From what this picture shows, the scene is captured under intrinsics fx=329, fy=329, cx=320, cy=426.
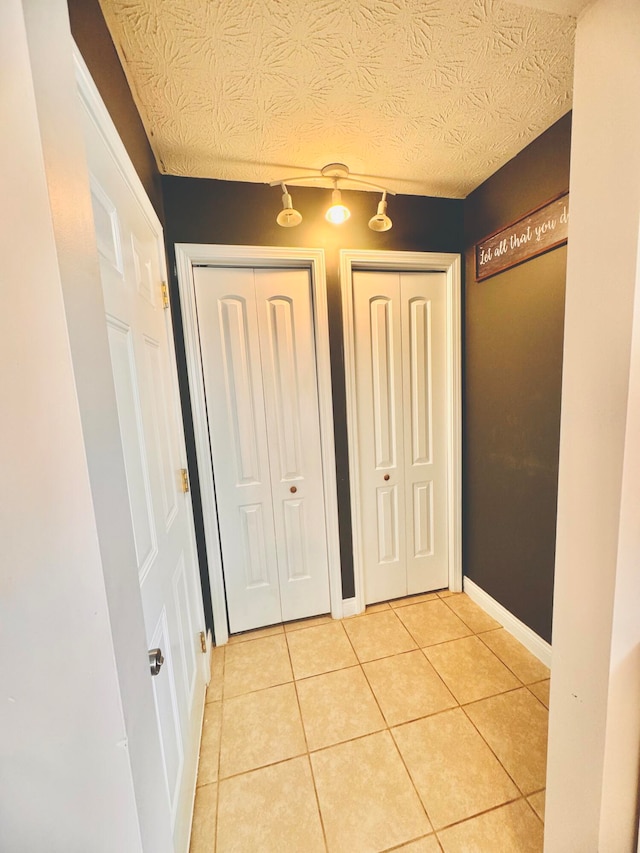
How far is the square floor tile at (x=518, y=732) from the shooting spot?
4.01ft

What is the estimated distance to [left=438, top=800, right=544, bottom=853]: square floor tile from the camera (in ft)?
3.38

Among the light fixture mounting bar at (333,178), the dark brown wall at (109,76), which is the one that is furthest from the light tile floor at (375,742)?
the light fixture mounting bar at (333,178)

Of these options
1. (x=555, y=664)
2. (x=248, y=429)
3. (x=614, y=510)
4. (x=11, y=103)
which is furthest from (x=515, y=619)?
(x=11, y=103)

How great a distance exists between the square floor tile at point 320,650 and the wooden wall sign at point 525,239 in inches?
87.6

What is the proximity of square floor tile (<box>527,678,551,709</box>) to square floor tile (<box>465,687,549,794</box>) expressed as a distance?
27mm

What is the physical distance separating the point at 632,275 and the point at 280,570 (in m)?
1.99

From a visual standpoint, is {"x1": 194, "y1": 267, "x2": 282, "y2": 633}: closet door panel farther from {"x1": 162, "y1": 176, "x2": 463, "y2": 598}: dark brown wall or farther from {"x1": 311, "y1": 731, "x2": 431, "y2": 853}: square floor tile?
{"x1": 311, "y1": 731, "x2": 431, "y2": 853}: square floor tile

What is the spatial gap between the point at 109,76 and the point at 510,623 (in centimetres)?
285

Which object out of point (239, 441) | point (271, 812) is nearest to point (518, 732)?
point (271, 812)

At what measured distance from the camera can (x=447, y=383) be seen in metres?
2.11

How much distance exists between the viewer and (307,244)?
179 centimetres

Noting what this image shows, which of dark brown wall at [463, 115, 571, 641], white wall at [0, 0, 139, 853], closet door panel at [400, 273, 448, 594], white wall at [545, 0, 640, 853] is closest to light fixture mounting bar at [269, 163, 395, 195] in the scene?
closet door panel at [400, 273, 448, 594]

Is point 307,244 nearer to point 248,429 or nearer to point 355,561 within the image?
point 248,429

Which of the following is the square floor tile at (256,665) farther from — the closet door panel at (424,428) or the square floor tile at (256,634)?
the closet door panel at (424,428)
